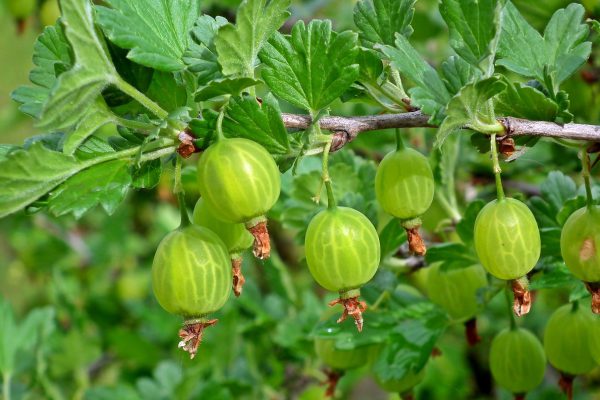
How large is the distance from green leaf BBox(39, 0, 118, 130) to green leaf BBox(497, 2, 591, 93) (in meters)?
0.54

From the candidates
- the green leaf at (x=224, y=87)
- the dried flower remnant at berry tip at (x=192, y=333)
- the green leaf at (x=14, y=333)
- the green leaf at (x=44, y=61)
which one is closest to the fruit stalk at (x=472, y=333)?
the dried flower remnant at berry tip at (x=192, y=333)

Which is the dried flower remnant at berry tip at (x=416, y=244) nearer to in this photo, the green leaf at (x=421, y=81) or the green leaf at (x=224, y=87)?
the green leaf at (x=421, y=81)

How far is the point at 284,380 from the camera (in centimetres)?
198

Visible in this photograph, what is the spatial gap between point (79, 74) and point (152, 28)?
0.15m

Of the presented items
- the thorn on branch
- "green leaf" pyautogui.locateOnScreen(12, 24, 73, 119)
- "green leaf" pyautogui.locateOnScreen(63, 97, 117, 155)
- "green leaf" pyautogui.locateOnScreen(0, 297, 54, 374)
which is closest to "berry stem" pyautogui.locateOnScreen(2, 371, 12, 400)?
"green leaf" pyautogui.locateOnScreen(0, 297, 54, 374)

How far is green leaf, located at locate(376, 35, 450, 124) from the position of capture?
896mm

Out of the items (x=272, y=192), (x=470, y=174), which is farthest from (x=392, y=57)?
(x=470, y=174)

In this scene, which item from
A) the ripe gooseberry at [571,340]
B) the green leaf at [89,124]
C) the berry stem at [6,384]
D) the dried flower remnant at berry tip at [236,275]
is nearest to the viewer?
the green leaf at [89,124]

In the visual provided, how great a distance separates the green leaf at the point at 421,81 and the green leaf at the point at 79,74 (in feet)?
1.09

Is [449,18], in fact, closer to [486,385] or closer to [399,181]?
[399,181]

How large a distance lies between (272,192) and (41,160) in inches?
9.9

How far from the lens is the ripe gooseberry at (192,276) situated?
2.94ft

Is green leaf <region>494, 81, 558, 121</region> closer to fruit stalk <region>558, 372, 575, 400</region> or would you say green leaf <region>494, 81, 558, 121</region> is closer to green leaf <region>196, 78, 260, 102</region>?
green leaf <region>196, 78, 260, 102</region>

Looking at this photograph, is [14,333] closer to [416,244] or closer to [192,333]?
[192,333]
